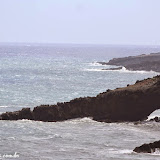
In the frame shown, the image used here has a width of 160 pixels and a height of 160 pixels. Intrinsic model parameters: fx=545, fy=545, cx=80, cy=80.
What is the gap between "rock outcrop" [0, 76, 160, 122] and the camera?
4159cm

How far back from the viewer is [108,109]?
4191 cm

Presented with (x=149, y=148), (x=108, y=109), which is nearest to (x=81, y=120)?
(x=108, y=109)

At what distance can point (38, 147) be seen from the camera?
3134 centimetres

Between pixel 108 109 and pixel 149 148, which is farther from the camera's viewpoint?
pixel 108 109

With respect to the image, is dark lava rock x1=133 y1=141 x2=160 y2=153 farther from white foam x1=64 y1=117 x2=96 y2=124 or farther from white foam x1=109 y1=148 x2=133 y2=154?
white foam x1=64 y1=117 x2=96 y2=124

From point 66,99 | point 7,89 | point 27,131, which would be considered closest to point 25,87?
point 7,89

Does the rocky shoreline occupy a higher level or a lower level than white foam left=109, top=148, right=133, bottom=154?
higher

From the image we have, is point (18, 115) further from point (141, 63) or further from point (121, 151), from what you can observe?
point (141, 63)

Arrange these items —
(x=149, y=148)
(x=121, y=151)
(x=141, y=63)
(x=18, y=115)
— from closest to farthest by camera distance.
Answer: (x=149, y=148), (x=121, y=151), (x=18, y=115), (x=141, y=63)

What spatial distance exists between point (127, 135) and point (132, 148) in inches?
162

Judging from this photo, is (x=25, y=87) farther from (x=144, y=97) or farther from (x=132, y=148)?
(x=132, y=148)

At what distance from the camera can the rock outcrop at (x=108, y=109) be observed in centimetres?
4159

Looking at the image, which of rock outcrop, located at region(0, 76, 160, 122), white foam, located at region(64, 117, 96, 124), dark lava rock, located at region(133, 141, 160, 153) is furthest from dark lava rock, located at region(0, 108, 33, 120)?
dark lava rock, located at region(133, 141, 160, 153)

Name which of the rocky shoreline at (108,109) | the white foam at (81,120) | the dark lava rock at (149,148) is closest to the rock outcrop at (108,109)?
the rocky shoreline at (108,109)
